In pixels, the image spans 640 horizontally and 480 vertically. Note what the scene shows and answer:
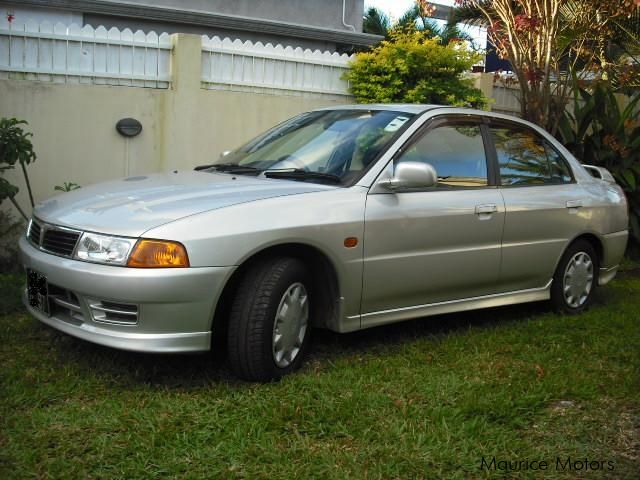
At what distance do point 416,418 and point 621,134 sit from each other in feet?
21.1

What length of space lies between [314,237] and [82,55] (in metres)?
3.93

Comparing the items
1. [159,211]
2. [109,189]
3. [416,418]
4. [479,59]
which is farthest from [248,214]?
[479,59]

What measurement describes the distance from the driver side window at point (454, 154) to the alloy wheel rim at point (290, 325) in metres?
1.09

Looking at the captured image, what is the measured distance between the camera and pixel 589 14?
→ 897 centimetres

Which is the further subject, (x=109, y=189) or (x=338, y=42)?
(x=338, y=42)

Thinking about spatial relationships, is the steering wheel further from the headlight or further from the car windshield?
the headlight

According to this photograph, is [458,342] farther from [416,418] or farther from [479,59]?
[479,59]

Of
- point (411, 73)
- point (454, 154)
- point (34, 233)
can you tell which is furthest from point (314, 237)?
point (411, 73)

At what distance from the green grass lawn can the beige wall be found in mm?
2159

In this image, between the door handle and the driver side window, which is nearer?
the driver side window

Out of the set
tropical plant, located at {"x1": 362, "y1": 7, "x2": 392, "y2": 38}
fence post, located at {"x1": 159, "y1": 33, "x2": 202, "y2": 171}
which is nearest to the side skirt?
fence post, located at {"x1": 159, "y1": 33, "x2": 202, "y2": 171}

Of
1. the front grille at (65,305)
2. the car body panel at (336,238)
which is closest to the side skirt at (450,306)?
the car body panel at (336,238)

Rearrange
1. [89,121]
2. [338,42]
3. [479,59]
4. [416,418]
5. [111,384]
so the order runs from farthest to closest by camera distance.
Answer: [338,42] → [479,59] → [89,121] → [111,384] → [416,418]

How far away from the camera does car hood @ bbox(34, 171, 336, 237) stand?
13.0ft
